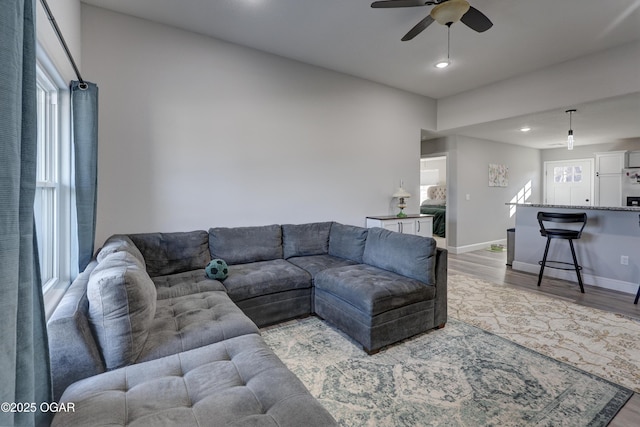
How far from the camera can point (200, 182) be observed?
3.31 meters

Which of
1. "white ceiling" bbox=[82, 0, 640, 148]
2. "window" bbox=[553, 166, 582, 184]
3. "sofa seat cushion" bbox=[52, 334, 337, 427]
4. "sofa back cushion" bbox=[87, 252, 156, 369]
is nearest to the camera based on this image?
"sofa seat cushion" bbox=[52, 334, 337, 427]

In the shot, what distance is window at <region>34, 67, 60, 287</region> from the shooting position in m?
2.06

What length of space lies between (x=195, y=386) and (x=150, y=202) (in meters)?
2.34

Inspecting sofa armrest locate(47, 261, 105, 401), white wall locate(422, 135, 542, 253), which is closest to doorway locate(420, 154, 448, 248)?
white wall locate(422, 135, 542, 253)

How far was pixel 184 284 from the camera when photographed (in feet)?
8.32

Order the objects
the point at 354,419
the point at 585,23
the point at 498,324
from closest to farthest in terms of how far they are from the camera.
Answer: the point at 354,419
the point at 498,324
the point at 585,23

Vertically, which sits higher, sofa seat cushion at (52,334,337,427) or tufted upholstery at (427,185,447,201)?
tufted upholstery at (427,185,447,201)

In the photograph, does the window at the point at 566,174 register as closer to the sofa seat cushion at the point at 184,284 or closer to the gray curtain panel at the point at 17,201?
the sofa seat cushion at the point at 184,284

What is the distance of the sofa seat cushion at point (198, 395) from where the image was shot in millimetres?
1035

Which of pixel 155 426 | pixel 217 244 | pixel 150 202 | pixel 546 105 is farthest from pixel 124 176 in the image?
pixel 546 105

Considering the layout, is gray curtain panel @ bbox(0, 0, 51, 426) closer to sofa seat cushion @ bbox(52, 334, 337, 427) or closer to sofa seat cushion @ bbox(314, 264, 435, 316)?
sofa seat cushion @ bbox(52, 334, 337, 427)

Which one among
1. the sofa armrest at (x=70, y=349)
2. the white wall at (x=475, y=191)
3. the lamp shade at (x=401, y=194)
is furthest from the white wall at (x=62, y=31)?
the white wall at (x=475, y=191)

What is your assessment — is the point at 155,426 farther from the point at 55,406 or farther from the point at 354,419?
the point at 354,419

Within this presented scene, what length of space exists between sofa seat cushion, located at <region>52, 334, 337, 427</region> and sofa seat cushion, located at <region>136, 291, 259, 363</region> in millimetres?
A: 155
